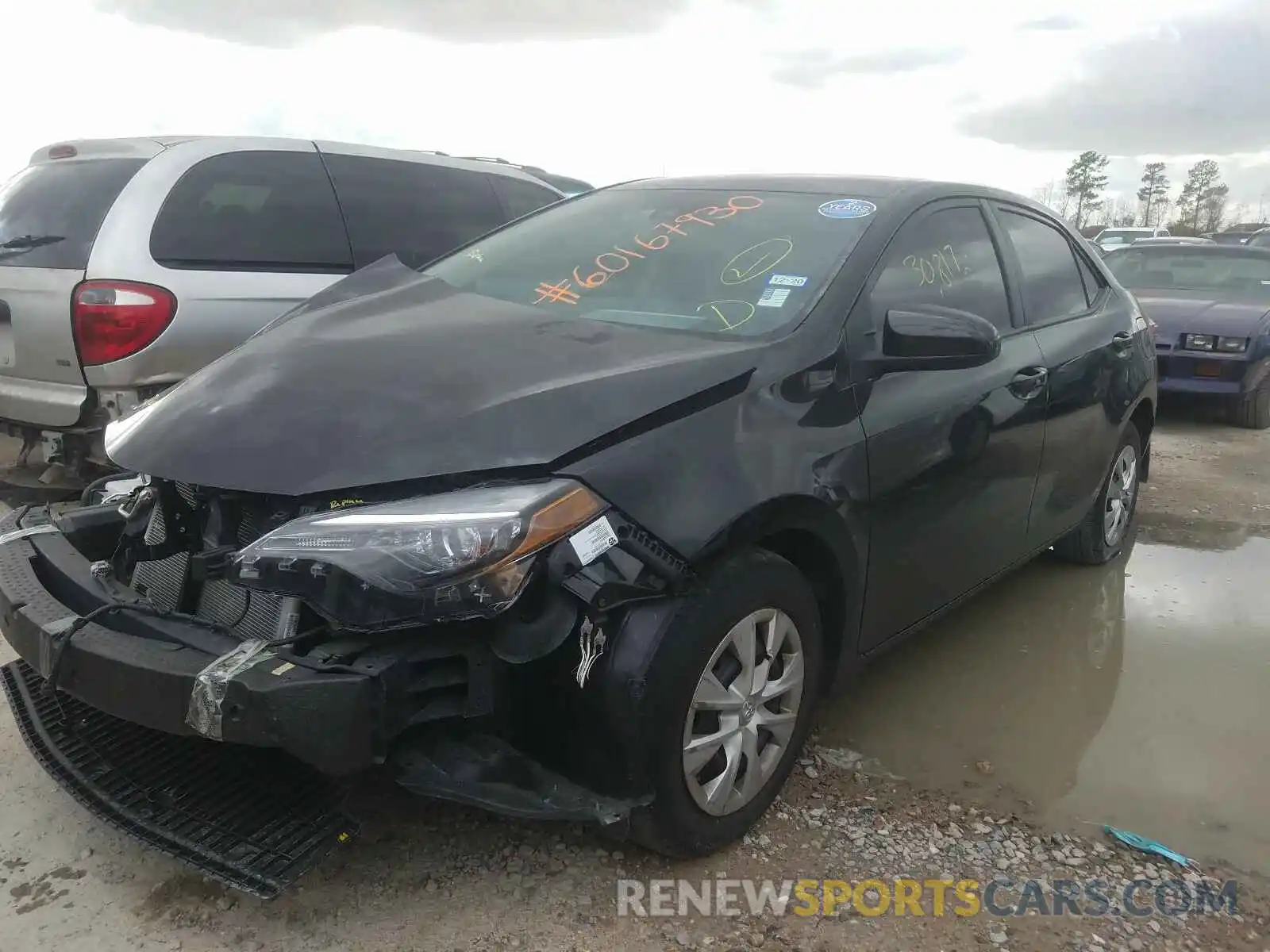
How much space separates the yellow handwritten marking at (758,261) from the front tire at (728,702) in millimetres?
891

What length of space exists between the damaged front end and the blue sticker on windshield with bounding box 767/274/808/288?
3.28 feet

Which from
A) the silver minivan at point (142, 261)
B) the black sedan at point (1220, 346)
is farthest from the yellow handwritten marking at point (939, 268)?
the black sedan at point (1220, 346)

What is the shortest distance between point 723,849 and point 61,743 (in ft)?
5.25

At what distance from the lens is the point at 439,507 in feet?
6.41

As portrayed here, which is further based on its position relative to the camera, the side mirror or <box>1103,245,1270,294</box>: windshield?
<box>1103,245,1270,294</box>: windshield

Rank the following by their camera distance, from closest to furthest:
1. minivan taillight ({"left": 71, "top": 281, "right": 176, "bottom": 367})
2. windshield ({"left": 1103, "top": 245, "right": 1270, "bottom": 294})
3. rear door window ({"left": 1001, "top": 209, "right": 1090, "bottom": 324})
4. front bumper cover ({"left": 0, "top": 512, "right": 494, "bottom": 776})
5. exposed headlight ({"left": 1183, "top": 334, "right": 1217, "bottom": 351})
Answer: front bumper cover ({"left": 0, "top": 512, "right": 494, "bottom": 776}) → rear door window ({"left": 1001, "top": 209, "right": 1090, "bottom": 324}) → minivan taillight ({"left": 71, "top": 281, "right": 176, "bottom": 367}) → exposed headlight ({"left": 1183, "top": 334, "right": 1217, "bottom": 351}) → windshield ({"left": 1103, "top": 245, "right": 1270, "bottom": 294})

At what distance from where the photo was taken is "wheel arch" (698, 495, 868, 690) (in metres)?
2.26

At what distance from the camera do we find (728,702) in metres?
2.30

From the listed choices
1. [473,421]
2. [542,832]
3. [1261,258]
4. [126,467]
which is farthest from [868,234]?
[1261,258]

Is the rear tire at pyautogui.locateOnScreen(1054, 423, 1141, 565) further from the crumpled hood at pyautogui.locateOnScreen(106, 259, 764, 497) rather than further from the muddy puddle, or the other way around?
the crumpled hood at pyautogui.locateOnScreen(106, 259, 764, 497)

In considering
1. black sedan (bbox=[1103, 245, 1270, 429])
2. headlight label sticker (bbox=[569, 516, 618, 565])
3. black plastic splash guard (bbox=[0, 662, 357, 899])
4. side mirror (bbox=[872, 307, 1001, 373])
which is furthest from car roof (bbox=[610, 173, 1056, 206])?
black sedan (bbox=[1103, 245, 1270, 429])

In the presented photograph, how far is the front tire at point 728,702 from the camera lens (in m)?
2.12

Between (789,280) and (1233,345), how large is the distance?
6.60 m

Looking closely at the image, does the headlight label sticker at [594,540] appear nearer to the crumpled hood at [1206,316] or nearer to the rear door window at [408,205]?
the rear door window at [408,205]
